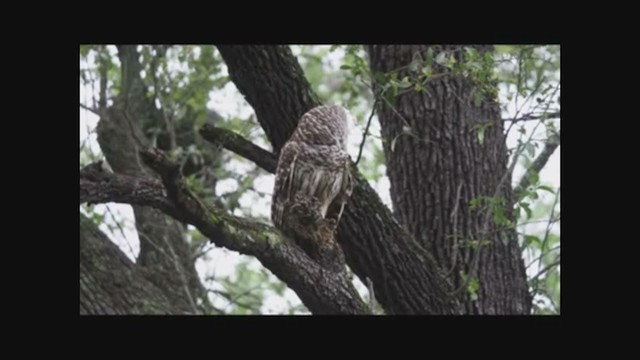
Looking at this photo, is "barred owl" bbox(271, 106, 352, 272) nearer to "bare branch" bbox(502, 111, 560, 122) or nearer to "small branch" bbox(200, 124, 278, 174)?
→ "small branch" bbox(200, 124, 278, 174)

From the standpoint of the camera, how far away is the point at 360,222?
4512mm

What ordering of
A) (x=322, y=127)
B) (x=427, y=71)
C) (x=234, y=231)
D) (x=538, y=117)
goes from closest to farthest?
(x=234, y=231) → (x=427, y=71) → (x=322, y=127) → (x=538, y=117)

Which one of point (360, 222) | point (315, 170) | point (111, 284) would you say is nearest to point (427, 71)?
point (315, 170)

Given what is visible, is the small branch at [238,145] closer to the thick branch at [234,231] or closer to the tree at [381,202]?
the tree at [381,202]

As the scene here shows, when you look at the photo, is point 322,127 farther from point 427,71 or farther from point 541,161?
point 541,161

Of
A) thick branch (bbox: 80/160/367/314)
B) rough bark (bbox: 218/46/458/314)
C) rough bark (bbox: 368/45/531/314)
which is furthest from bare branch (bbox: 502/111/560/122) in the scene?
thick branch (bbox: 80/160/367/314)

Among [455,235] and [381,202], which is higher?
[381,202]

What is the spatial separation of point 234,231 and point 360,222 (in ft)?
3.12

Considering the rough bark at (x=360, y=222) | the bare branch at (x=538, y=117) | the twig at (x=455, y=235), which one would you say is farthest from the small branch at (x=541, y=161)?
the rough bark at (x=360, y=222)

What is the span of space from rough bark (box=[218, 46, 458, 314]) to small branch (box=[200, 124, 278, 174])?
130mm

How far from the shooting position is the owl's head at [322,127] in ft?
14.2

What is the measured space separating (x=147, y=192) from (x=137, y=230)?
2.46 metres

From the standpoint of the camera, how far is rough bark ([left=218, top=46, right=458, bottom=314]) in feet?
14.4

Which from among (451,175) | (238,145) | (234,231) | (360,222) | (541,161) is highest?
(541,161)
